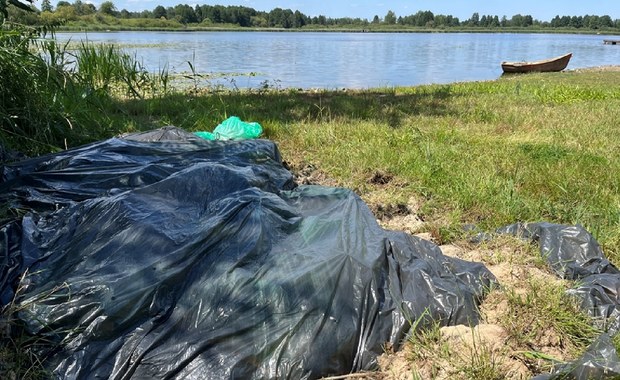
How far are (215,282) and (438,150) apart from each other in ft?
10.0

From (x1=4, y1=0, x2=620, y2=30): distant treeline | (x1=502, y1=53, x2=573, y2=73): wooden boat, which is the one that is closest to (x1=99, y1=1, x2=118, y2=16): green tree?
(x1=4, y1=0, x2=620, y2=30): distant treeline

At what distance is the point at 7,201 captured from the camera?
8.86 ft

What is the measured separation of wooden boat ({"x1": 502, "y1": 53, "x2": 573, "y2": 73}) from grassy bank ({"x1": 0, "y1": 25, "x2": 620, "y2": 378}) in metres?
10.3

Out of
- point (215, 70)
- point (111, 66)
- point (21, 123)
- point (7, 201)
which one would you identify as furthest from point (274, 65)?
point (7, 201)

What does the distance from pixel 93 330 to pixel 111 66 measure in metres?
6.32

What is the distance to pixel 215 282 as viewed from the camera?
6.40 ft

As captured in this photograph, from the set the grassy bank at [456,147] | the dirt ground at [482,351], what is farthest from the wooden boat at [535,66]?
the dirt ground at [482,351]

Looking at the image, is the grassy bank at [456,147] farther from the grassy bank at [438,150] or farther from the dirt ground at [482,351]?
the dirt ground at [482,351]

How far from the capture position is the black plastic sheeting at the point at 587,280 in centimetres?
173

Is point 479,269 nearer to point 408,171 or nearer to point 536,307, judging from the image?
point 536,307

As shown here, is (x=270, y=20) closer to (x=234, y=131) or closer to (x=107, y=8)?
(x=107, y=8)

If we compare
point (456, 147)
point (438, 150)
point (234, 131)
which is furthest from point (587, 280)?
point (234, 131)

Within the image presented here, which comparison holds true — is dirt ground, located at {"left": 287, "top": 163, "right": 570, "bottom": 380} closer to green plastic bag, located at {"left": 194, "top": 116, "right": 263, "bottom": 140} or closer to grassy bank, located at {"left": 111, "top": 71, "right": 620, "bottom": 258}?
grassy bank, located at {"left": 111, "top": 71, "right": 620, "bottom": 258}

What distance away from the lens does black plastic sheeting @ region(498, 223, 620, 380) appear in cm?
173
